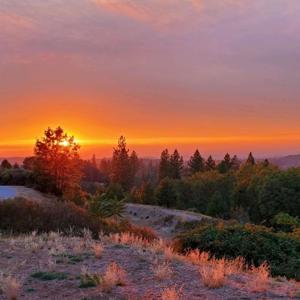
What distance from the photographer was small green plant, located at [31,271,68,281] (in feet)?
26.6

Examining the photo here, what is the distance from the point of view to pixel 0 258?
10.2 m

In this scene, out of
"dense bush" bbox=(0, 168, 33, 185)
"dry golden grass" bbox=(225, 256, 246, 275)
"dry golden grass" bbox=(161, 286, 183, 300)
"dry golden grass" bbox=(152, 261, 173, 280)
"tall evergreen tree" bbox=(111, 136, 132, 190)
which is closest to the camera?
"dry golden grass" bbox=(161, 286, 183, 300)

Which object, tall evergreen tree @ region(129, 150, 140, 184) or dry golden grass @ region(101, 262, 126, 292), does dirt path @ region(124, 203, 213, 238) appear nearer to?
dry golden grass @ region(101, 262, 126, 292)

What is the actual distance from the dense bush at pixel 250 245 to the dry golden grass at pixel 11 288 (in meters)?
6.73

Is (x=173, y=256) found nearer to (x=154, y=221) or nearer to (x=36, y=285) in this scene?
(x=36, y=285)

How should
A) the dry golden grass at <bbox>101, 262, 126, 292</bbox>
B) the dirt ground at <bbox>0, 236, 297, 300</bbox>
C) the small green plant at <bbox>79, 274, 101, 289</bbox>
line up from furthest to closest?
the small green plant at <bbox>79, 274, 101, 289</bbox>
the dry golden grass at <bbox>101, 262, 126, 292</bbox>
the dirt ground at <bbox>0, 236, 297, 300</bbox>

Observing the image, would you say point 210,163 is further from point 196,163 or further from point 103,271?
point 103,271

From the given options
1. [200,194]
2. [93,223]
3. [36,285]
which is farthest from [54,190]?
[200,194]

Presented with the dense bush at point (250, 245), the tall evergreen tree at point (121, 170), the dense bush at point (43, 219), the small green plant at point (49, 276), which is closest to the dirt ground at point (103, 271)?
the small green plant at point (49, 276)

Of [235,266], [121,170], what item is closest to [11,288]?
[235,266]

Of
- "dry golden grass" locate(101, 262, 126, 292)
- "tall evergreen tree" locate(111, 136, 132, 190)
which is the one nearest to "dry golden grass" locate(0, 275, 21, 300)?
"dry golden grass" locate(101, 262, 126, 292)

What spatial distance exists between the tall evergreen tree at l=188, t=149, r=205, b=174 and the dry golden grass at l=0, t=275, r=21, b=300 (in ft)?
329

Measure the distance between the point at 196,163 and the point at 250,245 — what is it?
95106 mm

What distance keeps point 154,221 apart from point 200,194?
28852 millimetres
